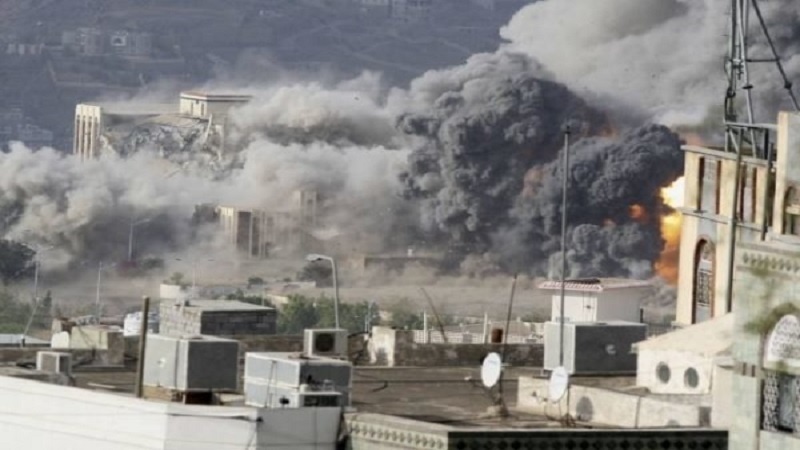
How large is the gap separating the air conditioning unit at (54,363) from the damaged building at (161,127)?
120 metres

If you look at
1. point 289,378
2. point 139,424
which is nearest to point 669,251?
point 289,378

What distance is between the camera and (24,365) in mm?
33688

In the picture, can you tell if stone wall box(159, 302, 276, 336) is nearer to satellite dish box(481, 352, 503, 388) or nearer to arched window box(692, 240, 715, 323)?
arched window box(692, 240, 715, 323)

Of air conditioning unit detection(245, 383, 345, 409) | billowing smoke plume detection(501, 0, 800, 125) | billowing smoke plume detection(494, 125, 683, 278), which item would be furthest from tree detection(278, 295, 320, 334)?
air conditioning unit detection(245, 383, 345, 409)

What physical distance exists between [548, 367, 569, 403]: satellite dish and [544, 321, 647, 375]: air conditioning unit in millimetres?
2355

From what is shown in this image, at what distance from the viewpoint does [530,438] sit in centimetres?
2742

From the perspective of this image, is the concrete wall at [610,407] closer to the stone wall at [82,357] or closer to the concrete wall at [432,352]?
the concrete wall at [432,352]

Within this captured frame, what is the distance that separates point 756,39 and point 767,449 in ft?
304

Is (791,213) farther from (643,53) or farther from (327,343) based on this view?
(643,53)

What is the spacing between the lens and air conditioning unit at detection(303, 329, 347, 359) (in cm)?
3294

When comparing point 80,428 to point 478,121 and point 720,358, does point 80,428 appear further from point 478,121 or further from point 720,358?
A: point 478,121

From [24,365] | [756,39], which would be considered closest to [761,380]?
[24,365]

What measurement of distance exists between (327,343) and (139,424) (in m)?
4.83

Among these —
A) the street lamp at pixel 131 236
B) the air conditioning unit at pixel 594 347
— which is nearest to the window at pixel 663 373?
the air conditioning unit at pixel 594 347
